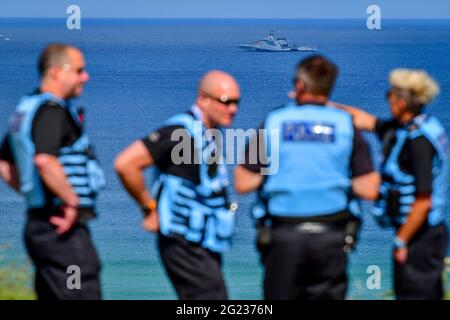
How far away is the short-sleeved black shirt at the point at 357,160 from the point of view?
5328mm

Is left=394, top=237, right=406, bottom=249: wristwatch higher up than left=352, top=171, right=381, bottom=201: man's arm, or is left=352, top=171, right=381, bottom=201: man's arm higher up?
left=352, top=171, right=381, bottom=201: man's arm

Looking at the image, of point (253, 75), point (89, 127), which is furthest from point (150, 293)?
point (253, 75)

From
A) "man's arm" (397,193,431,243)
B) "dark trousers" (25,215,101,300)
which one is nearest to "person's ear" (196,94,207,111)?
"dark trousers" (25,215,101,300)

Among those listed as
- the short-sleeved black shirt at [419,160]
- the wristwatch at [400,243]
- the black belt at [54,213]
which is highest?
the short-sleeved black shirt at [419,160]

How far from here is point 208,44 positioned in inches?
7308

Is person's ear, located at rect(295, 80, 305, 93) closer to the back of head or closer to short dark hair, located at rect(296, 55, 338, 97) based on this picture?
short dark hair, located at rect(296, 55, 338, 97)

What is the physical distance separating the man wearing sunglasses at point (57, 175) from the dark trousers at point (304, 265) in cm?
96

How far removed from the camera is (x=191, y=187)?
5.37 m

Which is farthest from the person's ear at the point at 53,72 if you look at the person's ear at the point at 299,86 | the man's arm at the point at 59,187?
the person's ear at the point at 299,86

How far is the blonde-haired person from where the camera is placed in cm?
534
